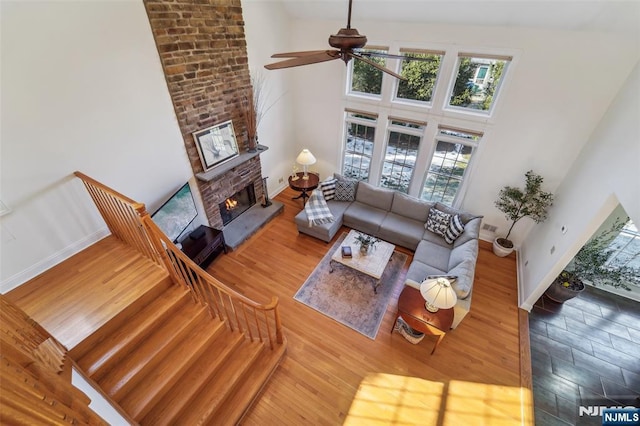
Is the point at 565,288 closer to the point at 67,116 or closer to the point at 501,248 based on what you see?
the point at 501,248

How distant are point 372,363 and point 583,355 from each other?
2.75 meters

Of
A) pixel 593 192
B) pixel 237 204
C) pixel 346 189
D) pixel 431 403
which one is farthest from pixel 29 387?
pixel 346 189

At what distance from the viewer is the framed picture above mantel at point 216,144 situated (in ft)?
13.6

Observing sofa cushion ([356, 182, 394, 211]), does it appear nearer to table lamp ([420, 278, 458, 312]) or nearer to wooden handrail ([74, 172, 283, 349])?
table lamp ([420, 278, 458, 312])

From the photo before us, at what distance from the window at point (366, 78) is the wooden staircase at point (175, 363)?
470 cm

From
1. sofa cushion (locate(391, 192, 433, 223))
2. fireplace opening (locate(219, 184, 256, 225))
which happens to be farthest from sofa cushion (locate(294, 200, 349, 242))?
fireplace opening (locate(219, 184, 256, 225))

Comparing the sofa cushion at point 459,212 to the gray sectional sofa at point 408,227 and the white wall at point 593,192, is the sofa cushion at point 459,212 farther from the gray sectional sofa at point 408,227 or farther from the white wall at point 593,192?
the white wall at point 593,192

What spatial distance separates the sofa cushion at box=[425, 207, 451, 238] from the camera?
4.82m

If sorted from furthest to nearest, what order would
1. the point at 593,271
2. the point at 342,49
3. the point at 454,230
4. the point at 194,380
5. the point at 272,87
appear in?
the point at 272,87
the point at 454,230
the point at 593,271
the point at 194,380
the point at 342,49

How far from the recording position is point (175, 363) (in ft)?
8.80

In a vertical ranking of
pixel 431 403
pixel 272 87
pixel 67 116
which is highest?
pixel 67 116

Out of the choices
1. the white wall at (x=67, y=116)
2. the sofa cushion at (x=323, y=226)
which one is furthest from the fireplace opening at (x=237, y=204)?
the white wall at (x=67, y=116)

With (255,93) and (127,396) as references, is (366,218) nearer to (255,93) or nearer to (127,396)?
(255,93)

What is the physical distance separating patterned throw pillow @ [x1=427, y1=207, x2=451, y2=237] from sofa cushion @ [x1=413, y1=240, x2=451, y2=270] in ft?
0.95
